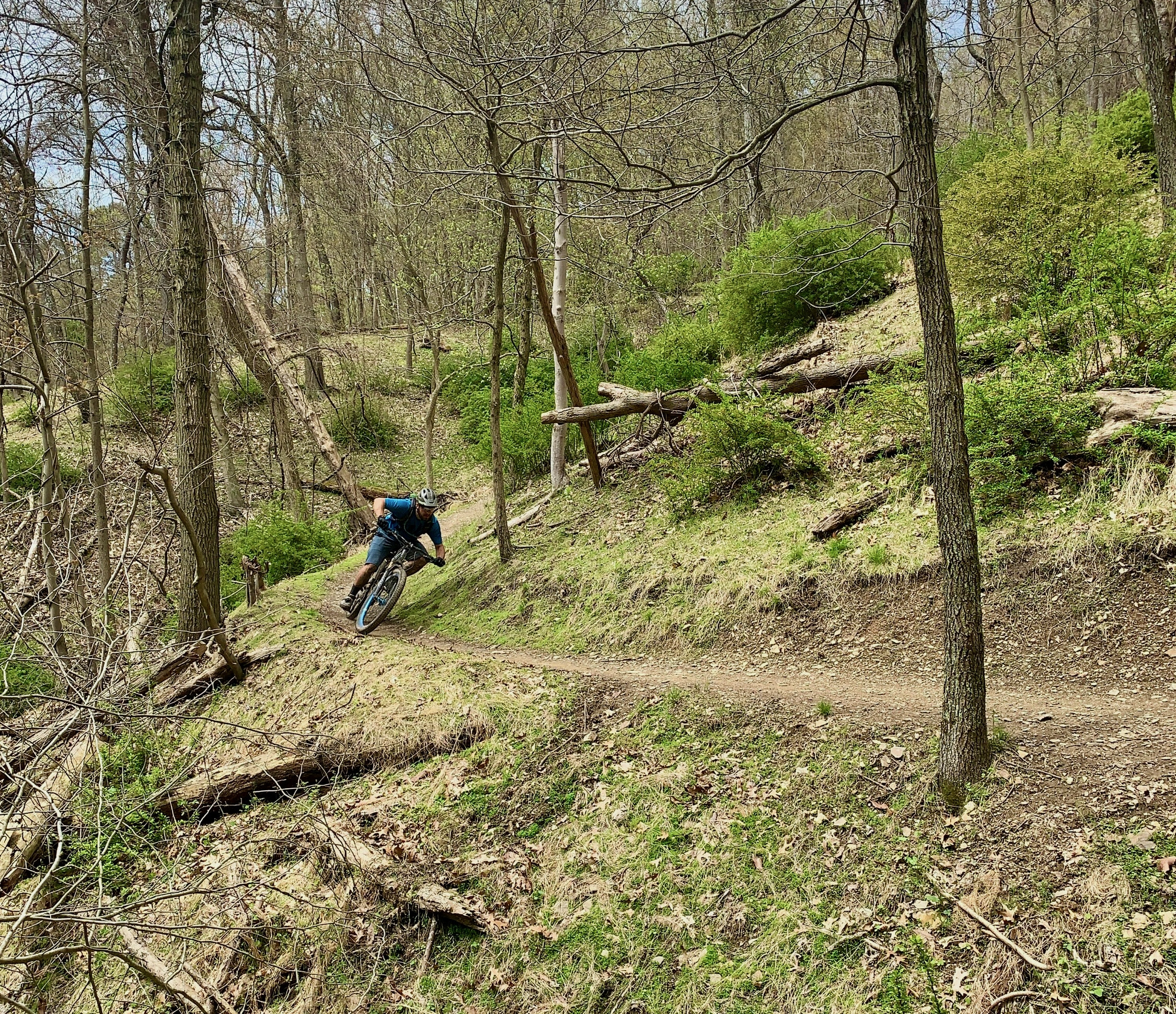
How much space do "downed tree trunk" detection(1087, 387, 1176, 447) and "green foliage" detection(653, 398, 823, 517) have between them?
2.78 meters

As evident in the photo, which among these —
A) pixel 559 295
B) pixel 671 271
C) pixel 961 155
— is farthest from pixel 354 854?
pixel 671 271

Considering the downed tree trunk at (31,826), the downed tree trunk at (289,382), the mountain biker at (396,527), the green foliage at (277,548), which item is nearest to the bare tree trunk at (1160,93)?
the mountain biker at (396,527)

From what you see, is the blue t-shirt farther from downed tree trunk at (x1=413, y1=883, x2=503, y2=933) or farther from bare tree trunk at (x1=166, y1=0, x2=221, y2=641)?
downed tree trunk at (x1=413, y1=883, x2=503, y2=933)

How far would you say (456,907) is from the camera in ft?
17.6

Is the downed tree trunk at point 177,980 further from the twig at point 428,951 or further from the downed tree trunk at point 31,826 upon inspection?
the twig at point 428,951

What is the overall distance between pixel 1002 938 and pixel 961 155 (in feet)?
49.0

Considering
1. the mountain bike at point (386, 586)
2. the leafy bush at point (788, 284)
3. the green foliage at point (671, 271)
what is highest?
the green foliage at point (671, 271)

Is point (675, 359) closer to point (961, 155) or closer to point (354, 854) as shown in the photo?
point (961, 155)

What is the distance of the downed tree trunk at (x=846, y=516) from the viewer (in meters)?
7.81

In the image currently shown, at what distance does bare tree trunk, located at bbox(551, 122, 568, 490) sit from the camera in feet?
34.0

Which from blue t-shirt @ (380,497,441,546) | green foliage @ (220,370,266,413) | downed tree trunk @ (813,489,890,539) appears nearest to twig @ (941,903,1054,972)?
downed tree trunk @ (813,489,890,539)

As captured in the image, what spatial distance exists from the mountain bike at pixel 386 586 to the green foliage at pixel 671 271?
7.13 metres

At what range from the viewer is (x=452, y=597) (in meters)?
10.5

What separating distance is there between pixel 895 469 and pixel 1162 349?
2.44 m
